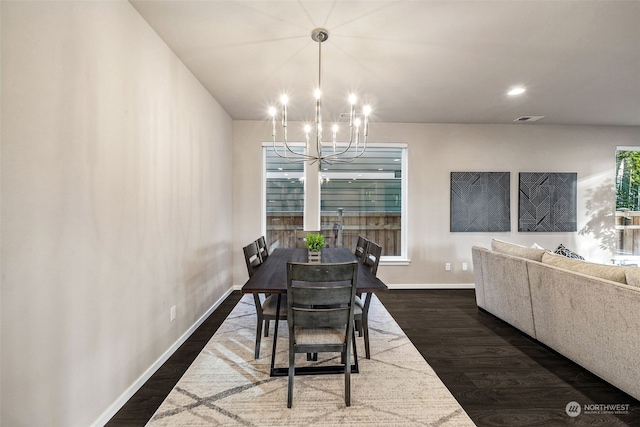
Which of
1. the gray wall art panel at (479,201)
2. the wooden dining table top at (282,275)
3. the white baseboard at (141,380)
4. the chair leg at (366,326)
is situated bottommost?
the white baseboard at (141,380)

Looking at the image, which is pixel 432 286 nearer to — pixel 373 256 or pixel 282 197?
pixel 373 256

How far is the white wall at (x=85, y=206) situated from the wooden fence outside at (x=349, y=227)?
2128 mm

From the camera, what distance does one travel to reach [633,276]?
1.92m

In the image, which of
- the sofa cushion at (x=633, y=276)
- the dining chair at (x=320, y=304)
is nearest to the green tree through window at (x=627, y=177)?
the sofa cushion at (x=633, y=276)

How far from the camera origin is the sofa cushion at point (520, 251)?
2.79 m

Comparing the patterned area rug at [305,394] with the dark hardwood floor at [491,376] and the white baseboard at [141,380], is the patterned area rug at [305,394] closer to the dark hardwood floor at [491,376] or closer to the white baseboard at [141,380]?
the dark hardwood floor at [491,376]

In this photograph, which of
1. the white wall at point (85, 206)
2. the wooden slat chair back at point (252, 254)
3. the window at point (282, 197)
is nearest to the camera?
the white wall at point (85, 206)

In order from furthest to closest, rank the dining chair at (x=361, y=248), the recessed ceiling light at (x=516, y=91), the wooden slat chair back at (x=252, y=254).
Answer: the recessed ceiling light at (x=516, y=91) → the dining chair at (x=361, y=248) → the wooden slat chair back at (x=252, y=254)

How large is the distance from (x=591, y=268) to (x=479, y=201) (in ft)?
7.97

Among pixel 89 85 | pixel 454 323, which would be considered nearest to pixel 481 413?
pixel 454 323

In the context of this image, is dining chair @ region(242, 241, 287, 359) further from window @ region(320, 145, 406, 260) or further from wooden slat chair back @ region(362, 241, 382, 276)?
window @ region(320, 145, 406, 260)

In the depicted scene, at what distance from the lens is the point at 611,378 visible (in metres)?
2.00

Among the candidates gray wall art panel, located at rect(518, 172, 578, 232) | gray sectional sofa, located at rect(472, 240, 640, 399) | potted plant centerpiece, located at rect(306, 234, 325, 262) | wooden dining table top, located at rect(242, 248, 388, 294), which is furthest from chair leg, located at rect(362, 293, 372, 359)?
gray wall art panel, located at rect(518, 172, 578, 232)

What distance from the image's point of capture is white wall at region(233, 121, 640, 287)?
4.55 meters
